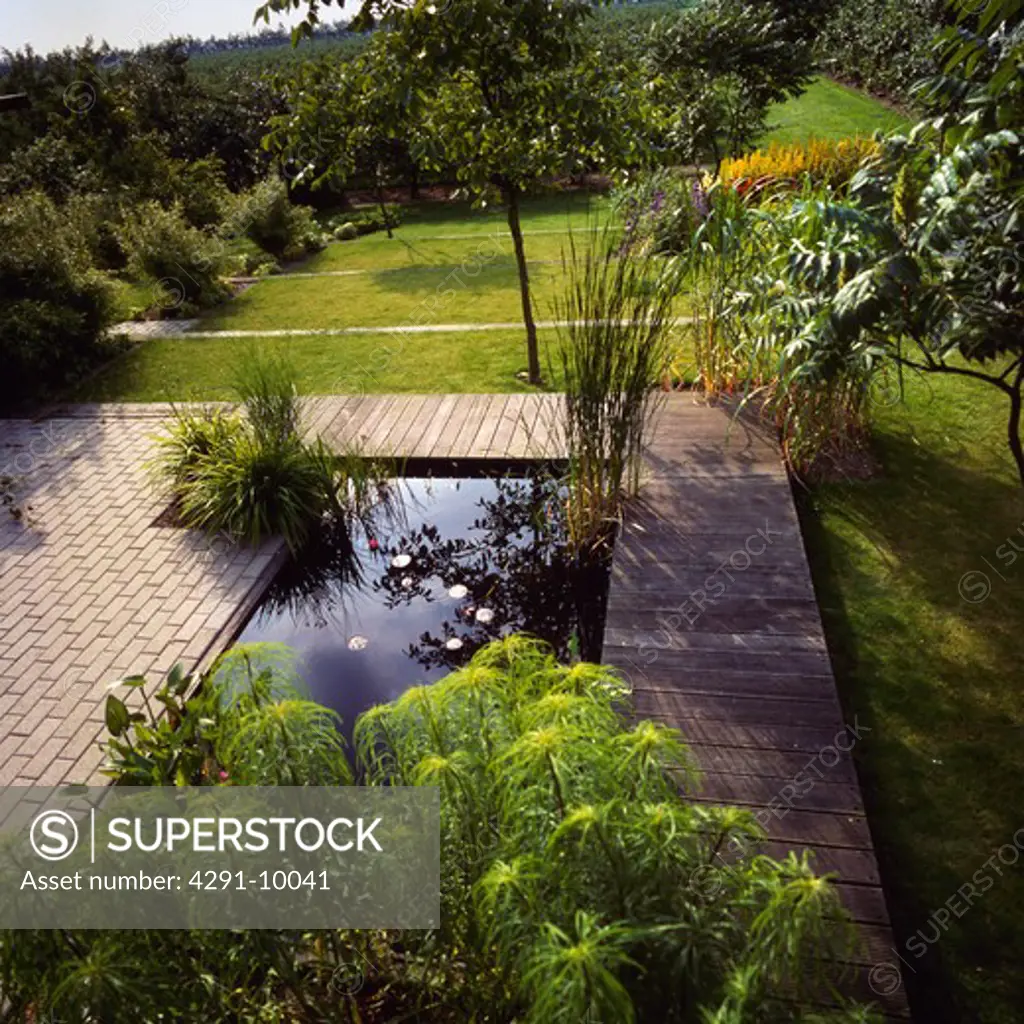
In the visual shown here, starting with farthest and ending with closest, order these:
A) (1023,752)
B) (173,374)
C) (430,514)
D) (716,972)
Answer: (173,374), (430,514), (1023,752), (716,972)

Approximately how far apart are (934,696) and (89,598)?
3.91 metres

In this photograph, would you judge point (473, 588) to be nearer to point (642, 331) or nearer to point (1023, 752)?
point (642, 331)

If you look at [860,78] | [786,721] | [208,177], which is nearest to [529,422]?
[786,721]

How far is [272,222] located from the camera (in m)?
10.5

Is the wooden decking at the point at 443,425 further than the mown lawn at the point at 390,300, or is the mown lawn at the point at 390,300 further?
the mown lawn at the point at 390,300

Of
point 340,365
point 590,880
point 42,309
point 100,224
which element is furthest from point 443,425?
point 100,224

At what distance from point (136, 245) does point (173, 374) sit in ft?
9.65

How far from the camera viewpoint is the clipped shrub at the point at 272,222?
33.8 feet

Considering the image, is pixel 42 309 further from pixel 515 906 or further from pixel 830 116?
pixel 830 116

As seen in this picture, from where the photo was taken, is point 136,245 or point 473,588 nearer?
point 473,588

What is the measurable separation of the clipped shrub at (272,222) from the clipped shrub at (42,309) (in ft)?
10.0

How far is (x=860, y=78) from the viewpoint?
19.1 metres

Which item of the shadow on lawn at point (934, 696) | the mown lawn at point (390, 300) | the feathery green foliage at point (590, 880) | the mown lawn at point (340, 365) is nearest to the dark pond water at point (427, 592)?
the shadow on lawn at point (934, 696)

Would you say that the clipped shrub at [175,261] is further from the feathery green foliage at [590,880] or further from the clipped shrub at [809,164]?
the feathery green foliage at [590,880]
